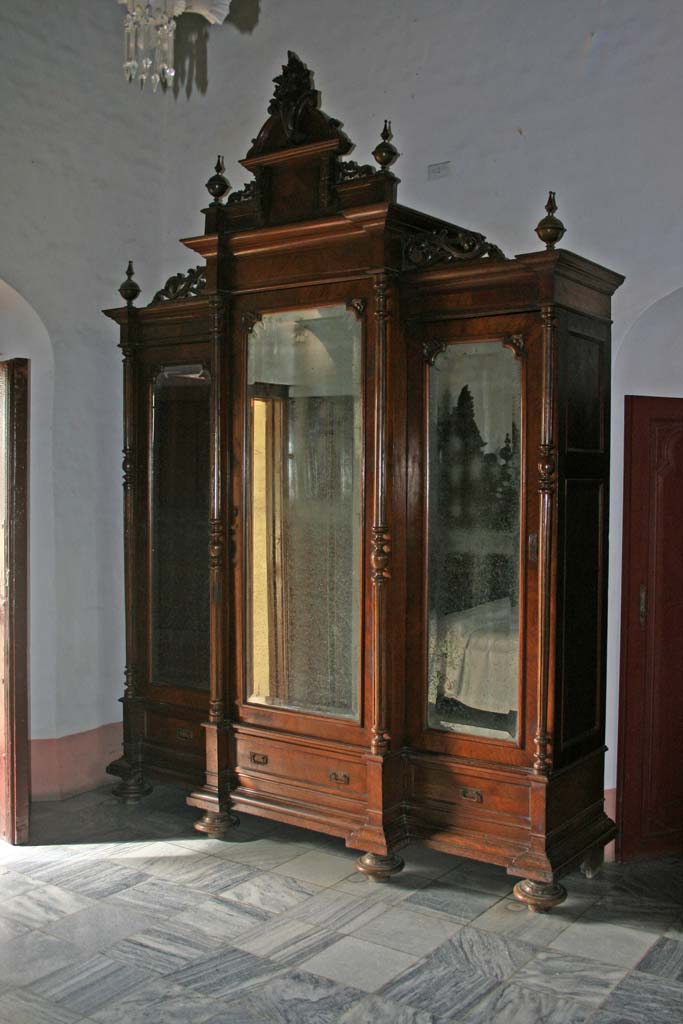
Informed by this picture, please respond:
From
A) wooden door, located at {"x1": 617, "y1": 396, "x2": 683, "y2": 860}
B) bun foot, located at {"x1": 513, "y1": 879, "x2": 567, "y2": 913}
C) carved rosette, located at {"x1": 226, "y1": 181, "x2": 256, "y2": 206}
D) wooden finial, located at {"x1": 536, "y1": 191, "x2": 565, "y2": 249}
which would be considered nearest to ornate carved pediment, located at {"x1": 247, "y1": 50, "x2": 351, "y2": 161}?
carved rosette, located at {"x1": 226, "y1": 181, "x2": 256, "y2": 206}

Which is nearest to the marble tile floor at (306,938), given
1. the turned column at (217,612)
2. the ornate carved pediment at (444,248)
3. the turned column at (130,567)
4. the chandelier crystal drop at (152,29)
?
the turned column at (217,612)

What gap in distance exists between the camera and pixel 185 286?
447 cm

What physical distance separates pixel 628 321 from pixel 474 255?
731 millimetres

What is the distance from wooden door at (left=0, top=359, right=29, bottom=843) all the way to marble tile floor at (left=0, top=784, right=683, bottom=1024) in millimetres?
231

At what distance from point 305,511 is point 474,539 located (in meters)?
0.73

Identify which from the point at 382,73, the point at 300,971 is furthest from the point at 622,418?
the point at 300,971

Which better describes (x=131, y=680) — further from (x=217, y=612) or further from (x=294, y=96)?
(x=294, y=96)

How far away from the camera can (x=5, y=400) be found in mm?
4285

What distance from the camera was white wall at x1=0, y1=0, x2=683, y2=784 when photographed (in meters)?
3.94

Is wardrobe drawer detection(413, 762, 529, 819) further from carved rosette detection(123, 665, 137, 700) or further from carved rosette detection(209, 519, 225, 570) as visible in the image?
carved rosette detection(123, 665, 137, 700)

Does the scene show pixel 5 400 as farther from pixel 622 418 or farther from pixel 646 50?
pixel 646 50

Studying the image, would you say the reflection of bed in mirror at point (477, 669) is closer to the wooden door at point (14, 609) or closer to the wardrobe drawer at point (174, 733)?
the wardrobe drawer at point (174, 733)

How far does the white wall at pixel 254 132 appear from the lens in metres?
3.94

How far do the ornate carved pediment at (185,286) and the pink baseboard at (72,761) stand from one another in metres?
2.18
